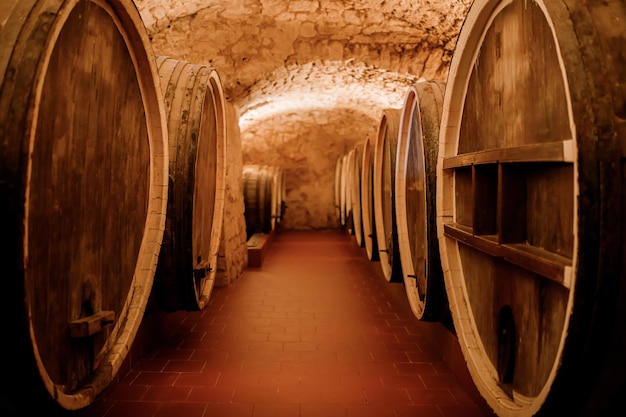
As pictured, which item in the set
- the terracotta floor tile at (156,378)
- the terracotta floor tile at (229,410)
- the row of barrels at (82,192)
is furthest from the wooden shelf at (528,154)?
the terracotta floor tile at (156,378)

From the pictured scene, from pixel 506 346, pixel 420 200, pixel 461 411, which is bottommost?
pixel 461 411

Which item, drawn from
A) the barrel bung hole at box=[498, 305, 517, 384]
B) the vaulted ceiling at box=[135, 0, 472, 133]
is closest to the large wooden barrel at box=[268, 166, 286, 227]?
the vaulted ceiling at box=[135, 0, 472, 133]

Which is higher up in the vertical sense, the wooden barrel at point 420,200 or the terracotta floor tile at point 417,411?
the wooden barrel at point 420,200

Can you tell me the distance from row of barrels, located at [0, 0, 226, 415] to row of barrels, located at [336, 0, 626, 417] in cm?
120

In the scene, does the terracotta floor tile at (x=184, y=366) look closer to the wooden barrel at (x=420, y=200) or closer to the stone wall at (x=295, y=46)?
the wooden barrel at (x=420, y=200)

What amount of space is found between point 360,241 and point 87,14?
4.14 meters

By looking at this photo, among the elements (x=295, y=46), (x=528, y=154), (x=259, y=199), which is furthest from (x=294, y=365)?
(x=259, y=199)

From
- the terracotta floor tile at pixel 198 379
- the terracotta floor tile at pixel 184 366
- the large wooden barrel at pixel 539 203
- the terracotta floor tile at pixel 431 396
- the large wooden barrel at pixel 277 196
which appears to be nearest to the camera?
the large wooden barrel at pixel 539 203

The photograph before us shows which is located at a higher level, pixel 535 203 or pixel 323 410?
pixel 535 203

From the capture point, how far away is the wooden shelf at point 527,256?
1.00 meters

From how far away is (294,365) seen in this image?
2.88m

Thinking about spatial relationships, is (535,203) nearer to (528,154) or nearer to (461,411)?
→ (528,154)

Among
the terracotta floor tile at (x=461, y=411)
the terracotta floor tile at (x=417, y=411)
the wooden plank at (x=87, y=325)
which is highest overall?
the wooden plank at (x=87, y=325)

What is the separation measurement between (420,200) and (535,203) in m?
1.29
